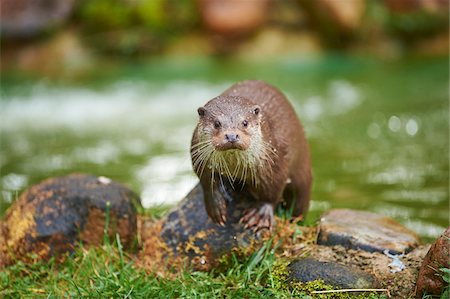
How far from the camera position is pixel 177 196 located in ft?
19.2

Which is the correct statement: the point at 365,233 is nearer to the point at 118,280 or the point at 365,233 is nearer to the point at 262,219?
the point at 262,219

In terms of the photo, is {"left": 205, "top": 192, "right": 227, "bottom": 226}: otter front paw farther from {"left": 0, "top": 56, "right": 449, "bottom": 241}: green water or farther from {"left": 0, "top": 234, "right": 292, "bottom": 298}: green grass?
{"left": 0, "top": 56, "right": 449, "bottom": 241}: green water

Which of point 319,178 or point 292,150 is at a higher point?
point 292,150

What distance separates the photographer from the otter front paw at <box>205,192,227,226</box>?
3324 mm

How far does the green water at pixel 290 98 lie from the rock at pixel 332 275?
1.38 m

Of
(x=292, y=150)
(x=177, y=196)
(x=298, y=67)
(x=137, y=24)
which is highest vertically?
(x=137, y=24)

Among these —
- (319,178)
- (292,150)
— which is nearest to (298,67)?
(319,178)

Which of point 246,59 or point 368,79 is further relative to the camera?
point 246,59

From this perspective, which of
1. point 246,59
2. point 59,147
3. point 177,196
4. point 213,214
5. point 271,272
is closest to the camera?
point 271,272

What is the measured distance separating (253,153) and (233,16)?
32.9 ft

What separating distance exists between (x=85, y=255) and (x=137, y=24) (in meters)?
10.3

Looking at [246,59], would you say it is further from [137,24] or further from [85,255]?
[85,255]

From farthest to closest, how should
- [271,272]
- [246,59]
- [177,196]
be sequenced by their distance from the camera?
[246,59] < [177,196] < [271,272]

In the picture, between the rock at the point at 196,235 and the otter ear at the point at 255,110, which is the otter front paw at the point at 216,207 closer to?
the rock at the point at 196,235
